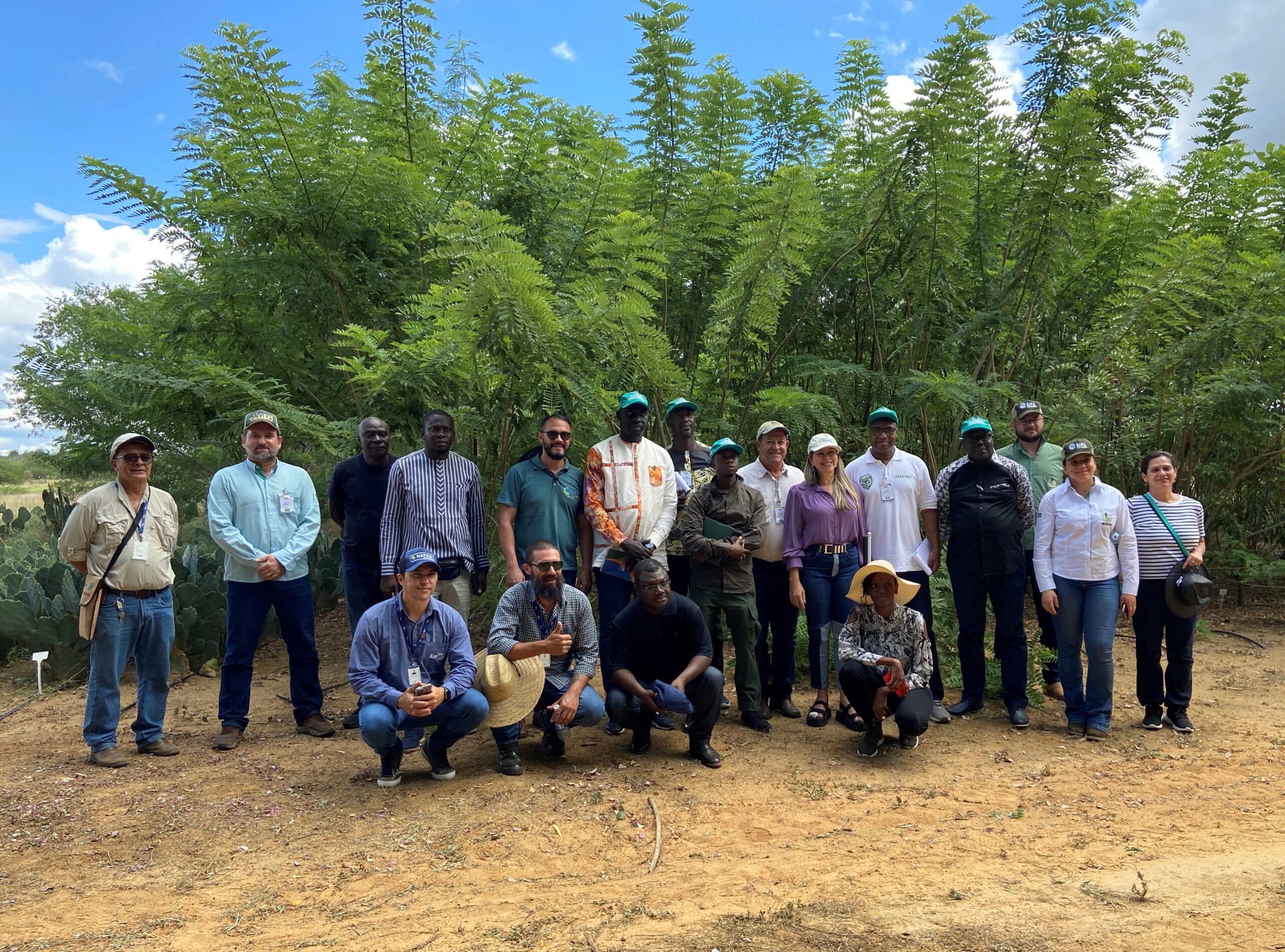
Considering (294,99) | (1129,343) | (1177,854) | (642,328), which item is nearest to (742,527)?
(642,328)

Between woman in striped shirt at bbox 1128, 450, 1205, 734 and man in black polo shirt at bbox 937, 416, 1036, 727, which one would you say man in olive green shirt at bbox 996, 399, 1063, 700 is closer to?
man in black polo shirt at bbox 937, 416, 1036, 727

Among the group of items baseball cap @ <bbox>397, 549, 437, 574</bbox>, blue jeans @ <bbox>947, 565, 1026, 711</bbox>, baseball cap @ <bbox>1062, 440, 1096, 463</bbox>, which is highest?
baseball cap @ <bbox>1062, 440, 1096, 463</bbox>

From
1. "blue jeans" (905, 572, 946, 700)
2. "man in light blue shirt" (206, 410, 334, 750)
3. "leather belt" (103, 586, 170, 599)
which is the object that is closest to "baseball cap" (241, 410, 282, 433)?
"man in light blue shirt" (206, 410, 334, 750)

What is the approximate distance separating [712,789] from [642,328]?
9.89 feet

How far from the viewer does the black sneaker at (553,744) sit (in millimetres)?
5410

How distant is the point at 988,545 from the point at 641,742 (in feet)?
8.67

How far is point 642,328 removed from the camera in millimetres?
6129

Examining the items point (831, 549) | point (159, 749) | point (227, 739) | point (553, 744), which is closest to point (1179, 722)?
point (831, 549)

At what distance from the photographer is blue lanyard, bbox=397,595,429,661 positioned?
5.06m

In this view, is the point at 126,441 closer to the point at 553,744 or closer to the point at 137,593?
the point at 137,593

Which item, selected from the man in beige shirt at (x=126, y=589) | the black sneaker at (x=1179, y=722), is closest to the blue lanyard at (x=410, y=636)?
the man in beige shirt at (x=126, y=589)

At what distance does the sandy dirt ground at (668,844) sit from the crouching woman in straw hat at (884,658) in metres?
0.27

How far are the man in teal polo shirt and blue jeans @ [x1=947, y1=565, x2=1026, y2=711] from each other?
2600 mm

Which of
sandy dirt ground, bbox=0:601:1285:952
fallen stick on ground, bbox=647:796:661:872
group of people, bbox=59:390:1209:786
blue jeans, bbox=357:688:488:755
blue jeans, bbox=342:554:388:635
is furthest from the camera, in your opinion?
blue jeans, bbox=342:554:388:635
